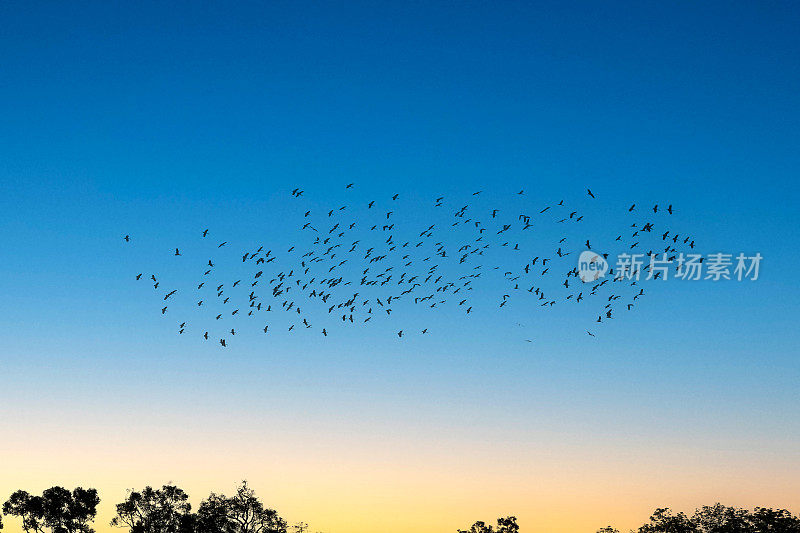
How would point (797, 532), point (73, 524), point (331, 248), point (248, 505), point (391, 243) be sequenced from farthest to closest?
point (73, 524) < point (248, 505) < point (797, 532) < point (331, 248) < point (391, 243)

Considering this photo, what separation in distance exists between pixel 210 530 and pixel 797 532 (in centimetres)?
5494

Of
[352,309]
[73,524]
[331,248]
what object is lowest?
[73,524]

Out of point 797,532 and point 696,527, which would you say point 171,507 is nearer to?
point 696,527

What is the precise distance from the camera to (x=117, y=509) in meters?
85.2

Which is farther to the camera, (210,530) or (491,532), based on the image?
(491,532)

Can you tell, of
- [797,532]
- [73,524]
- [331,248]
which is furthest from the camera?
[73,524]

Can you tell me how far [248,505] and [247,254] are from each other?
176 feet

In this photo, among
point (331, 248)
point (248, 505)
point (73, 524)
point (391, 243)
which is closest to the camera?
point (391, 243)

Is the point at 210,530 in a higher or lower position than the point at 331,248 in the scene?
lower

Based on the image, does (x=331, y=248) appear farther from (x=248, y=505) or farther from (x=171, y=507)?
(x=171, y=507)

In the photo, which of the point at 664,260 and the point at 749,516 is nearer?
the point at 664,260

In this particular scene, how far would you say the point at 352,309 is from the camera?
37188mm

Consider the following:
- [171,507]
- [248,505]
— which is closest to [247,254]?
[248,505]

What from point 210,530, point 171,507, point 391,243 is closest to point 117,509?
point 171,507
